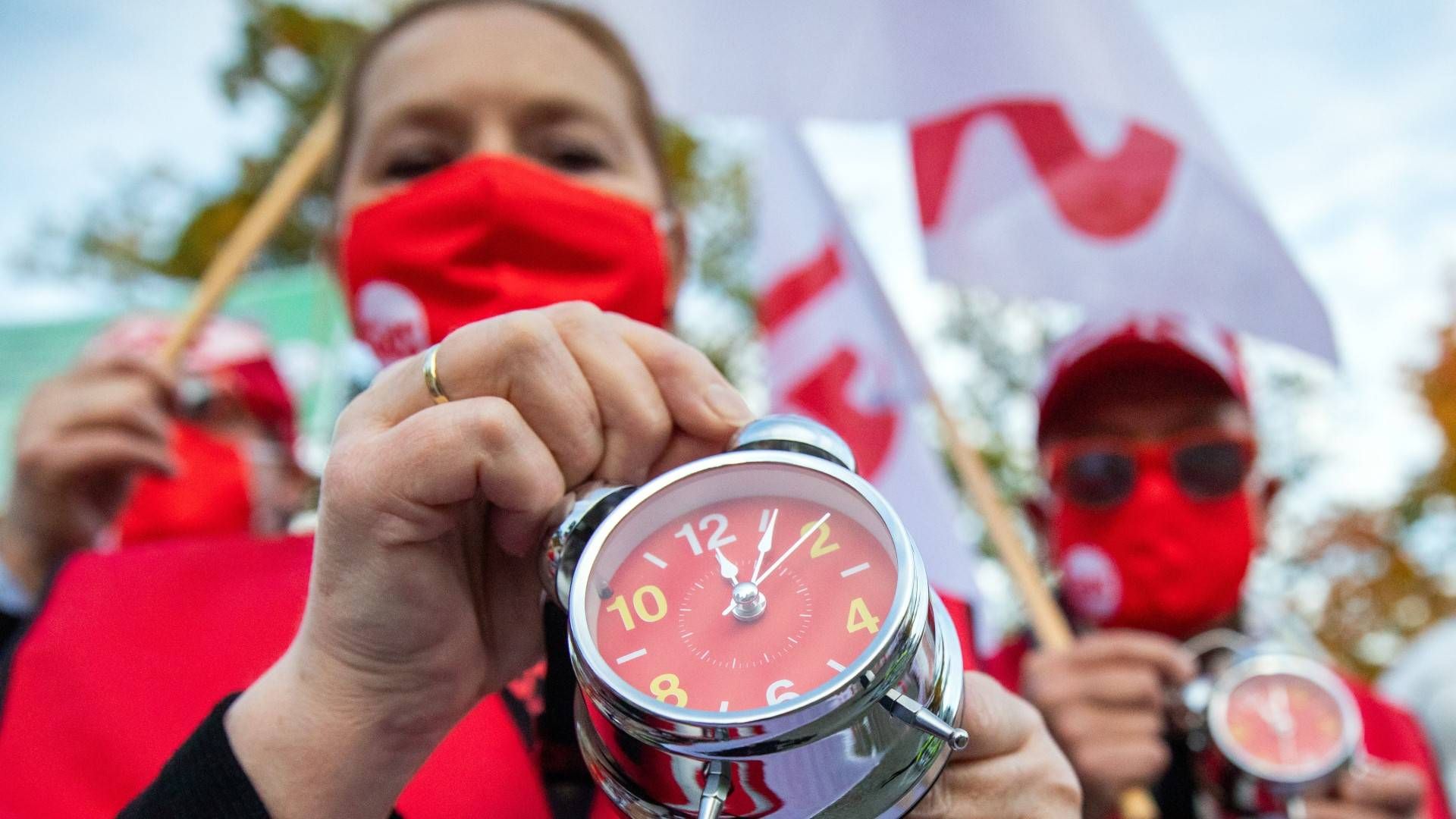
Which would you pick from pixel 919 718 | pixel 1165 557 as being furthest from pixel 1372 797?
pixel 919 718

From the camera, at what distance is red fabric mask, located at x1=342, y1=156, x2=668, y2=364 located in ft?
5.65

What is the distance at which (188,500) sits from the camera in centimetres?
383

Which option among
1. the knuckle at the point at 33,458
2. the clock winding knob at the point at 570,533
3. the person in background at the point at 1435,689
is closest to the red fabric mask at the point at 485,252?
the clock winding knob at the point at 570,533

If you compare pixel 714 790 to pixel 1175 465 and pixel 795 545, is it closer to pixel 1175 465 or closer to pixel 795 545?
pixel 795 545

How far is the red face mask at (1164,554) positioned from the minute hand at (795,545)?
233 centimetres

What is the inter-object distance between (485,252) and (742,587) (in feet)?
2.89

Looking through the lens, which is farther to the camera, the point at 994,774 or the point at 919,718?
the point at 994,774

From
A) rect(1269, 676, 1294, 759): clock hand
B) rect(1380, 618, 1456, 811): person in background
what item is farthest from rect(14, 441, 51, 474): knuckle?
rect(1380, 618, 1456, 811): person in background

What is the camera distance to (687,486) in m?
1.12

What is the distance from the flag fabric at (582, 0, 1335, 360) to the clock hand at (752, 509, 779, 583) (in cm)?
226

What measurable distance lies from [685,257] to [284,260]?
12.0m

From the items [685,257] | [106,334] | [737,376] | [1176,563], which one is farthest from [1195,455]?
[737,376]

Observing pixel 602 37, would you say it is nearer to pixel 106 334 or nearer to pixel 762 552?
A: pixel 762 552

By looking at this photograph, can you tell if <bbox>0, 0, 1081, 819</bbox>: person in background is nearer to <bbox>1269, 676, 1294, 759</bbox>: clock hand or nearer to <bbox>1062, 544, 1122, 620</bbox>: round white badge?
<bbox>1269, 676, 1294, 759</bbox>: clock hand
